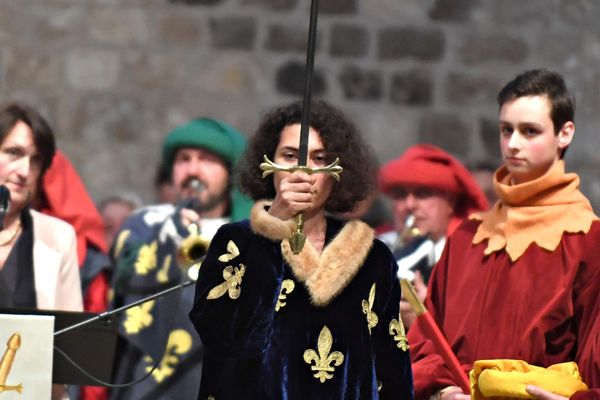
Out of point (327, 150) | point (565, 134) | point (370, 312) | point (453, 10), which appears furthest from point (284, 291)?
point (453, 10)

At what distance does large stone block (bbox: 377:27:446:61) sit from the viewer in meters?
11.4

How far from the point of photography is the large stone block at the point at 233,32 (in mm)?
11398

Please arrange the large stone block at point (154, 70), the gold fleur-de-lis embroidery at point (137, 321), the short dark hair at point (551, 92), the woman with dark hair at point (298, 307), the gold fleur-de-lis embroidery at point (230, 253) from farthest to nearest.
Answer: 1. the large stone block at point (154, 70)
2. the gold fleur-de-lis embroidery at point (137, 321)
3. the short dark hair at point (551, 92)
4. the gold fleur-de-lis embroidery at point (230, 253)
5. the woman with dark hair at point (298, 307)

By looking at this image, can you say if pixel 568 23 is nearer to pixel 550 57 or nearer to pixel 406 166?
pixel 550 57

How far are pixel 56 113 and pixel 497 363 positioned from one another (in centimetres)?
594

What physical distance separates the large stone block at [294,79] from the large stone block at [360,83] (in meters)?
0.14

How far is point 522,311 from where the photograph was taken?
6.09 metres

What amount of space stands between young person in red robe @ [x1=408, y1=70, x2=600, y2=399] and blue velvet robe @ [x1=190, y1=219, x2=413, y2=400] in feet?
2.03

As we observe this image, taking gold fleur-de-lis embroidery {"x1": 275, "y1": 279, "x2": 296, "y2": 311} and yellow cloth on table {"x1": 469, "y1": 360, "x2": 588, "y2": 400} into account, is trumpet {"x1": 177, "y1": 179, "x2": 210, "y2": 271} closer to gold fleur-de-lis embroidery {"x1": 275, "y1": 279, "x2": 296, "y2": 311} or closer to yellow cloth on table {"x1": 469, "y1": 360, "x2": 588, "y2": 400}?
yellow cloth on table {"x1": 469, "y1": 360, "x2": 588, "y2": 400}

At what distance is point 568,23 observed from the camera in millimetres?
11367

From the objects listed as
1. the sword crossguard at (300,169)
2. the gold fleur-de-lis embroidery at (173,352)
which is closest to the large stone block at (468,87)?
the gold fleur-de-lis embroidery at (173,352)

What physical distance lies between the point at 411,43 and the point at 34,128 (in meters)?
4.37

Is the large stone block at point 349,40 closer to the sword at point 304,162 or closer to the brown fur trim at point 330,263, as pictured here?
the brown fur trim at point 330,263

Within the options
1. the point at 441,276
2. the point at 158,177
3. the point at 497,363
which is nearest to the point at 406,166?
the point at 158,177
